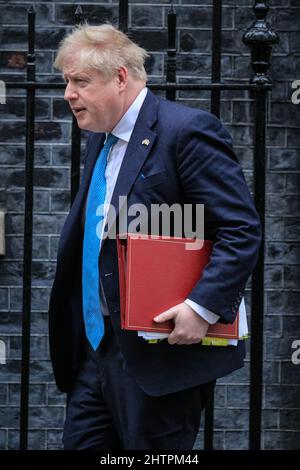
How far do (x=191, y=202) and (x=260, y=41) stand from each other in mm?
763

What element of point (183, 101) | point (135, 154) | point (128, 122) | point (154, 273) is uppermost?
point (183, 101)

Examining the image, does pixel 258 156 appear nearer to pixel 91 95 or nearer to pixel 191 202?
pixel 191 202

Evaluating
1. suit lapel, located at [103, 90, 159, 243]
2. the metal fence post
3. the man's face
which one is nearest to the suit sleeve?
suit lapel, located at [103, 90, 159, 243]

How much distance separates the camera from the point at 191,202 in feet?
10.5

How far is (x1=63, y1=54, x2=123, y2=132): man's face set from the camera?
322cm

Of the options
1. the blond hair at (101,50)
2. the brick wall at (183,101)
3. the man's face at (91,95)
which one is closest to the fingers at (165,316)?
the man's face at (91,95)

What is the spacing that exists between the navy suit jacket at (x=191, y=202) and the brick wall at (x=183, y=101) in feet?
4.63

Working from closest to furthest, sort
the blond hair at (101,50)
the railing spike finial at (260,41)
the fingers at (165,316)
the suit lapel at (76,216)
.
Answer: the fingers at (165,316) < the blond hair at (101,50) < the suit lapel at (76,216) < the railing spike finial at (260,41)

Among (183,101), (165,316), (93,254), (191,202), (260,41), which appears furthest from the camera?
(183,101)

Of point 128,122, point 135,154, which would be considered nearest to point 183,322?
point 135,154

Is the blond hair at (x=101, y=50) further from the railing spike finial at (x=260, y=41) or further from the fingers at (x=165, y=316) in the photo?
the fingers at (x=165, y=316)

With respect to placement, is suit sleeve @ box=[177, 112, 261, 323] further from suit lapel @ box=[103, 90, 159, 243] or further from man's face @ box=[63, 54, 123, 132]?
man's face @ box=[63, 54, 123, 132]

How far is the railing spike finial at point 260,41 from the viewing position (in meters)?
3.66

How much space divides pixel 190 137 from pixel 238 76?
5.28ft
